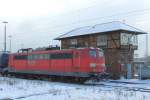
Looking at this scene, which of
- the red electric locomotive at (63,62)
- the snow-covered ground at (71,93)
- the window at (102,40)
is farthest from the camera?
the window at (102,40)

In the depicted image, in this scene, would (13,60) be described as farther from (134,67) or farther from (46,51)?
(134,67)

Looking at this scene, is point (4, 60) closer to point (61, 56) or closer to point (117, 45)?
point (61, 56)

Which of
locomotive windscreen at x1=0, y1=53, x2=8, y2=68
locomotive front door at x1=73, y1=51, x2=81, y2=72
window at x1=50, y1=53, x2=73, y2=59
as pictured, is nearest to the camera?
locomotive front door at x1=73, y1=51, x2=81, y2=72

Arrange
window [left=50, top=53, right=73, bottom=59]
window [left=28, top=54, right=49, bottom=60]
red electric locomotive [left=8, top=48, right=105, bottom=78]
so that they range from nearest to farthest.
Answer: red electric locomotive [left=8, top=48, right=105, bottom=78], window [left=50, top=53, right=73, bottom=59], window [left=28, top=54, right=49, bottom=60]

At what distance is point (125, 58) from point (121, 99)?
20.0 metres

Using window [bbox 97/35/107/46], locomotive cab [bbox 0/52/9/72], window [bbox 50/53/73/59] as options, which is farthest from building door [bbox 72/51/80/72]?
locomotive cab [bbox 0/52/9/72]

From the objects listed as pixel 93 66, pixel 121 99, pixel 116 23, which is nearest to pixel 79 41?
pixel 116 23

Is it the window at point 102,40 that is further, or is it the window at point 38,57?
the window at point 102,40

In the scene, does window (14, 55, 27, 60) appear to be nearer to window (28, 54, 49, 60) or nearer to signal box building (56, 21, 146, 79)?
window (28, 54, 49, 60)

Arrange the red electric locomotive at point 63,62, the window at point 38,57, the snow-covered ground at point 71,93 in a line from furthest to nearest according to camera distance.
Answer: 1. the window at point 38,57
2. the red electric locomotive at point 63,62
3. the snow-covered ground at point 71,93

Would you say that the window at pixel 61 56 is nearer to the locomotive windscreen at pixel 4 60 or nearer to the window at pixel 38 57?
the window at pixel 38 57

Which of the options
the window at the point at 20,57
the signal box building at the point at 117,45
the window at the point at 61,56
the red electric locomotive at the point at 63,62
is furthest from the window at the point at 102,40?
the window at the point at 20,57

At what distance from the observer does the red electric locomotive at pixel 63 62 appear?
82.5 ft

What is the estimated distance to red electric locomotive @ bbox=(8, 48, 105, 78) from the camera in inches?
990
